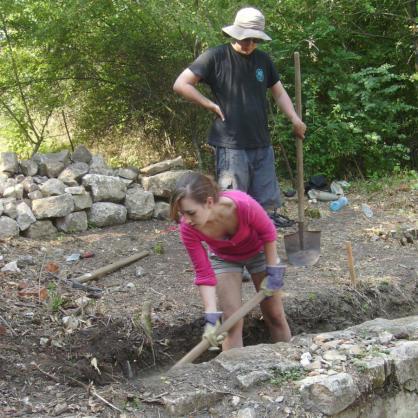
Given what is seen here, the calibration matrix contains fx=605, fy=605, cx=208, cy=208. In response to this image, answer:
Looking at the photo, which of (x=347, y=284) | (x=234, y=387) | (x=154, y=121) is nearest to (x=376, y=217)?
(x=347, y=284)

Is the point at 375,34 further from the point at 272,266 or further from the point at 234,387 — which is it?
the point at 234,387

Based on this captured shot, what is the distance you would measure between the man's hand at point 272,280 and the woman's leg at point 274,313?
0.20 meters

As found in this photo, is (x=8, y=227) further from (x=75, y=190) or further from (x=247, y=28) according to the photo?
(x=247, y=28)

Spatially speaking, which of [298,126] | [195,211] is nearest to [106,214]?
[298,126]

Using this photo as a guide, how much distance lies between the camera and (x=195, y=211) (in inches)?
117

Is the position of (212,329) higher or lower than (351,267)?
higher

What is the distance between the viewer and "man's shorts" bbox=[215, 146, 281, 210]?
14.8ft

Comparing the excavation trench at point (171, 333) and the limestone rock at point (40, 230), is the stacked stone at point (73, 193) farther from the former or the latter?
the excavation trench at point (171, 333)

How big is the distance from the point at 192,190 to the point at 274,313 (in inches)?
51.5

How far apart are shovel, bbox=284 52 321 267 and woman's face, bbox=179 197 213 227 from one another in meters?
2.39

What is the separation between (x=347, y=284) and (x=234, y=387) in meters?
2.22

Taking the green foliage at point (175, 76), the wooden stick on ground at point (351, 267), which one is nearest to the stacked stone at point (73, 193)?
the green foliage at point (175, 76)

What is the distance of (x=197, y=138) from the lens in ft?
26.3

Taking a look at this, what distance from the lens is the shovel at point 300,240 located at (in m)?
5.32
